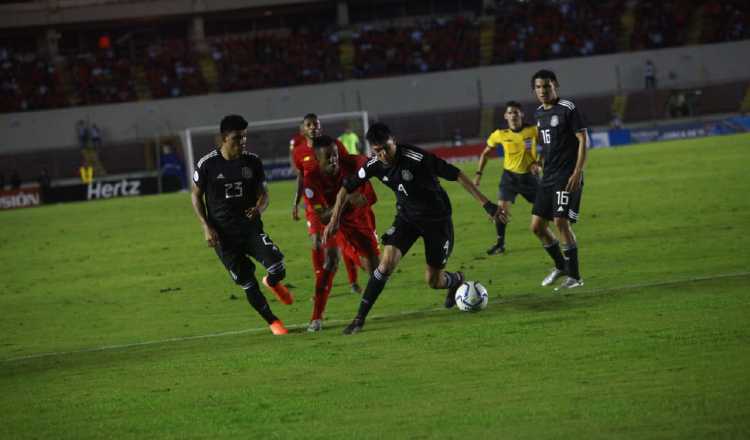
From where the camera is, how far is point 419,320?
11.9m

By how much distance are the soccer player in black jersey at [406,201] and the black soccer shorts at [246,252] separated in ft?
2.78

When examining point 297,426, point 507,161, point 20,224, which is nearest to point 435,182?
point 297,426

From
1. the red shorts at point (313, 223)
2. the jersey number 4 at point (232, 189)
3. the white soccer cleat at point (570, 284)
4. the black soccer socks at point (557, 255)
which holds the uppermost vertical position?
the jersey number 4 at point (232, 189)

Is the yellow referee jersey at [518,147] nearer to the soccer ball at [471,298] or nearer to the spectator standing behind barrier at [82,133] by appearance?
the soccer ball at [471,298]

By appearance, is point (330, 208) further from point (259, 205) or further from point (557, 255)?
point (557, 255)

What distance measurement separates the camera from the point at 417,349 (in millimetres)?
9914

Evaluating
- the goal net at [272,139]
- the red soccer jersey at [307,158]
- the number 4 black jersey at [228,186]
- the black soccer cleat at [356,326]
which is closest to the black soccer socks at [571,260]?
the red soccer jersey at [307,158]

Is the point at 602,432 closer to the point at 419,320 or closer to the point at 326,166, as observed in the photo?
the point at 419,320

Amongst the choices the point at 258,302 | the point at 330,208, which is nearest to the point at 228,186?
the point at 258,302

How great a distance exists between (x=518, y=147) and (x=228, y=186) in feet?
24.1

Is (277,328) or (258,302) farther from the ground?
(258,302)

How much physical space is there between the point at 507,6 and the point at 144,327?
155ft

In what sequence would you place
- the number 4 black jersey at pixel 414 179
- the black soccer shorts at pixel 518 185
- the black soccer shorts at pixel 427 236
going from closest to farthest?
the number 4 black jersey at pixel 414 179 → the black soccer shorts at pixel 427 236 → the black soccer shorts at pixel 518 185

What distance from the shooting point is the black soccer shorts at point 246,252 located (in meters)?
11.6
